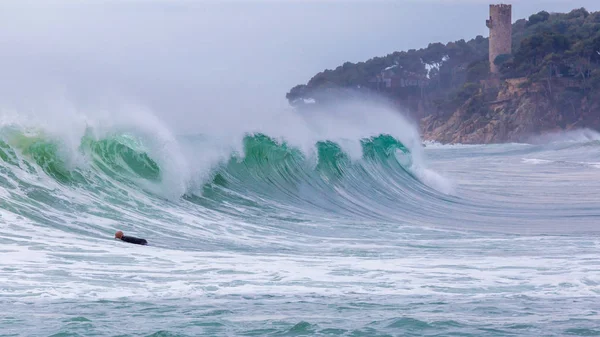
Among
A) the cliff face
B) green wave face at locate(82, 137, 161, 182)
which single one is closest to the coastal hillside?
the cliff face

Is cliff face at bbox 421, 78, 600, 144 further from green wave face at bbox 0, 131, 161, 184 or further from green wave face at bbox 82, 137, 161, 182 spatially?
green wave face at bbox 0, 131, 161, 184

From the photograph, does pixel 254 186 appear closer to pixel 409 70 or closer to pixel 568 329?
pixel 568 329

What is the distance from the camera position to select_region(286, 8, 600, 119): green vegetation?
80125 mm

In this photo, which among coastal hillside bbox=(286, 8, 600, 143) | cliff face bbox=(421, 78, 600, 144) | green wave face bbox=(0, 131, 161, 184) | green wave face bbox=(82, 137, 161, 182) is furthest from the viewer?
coastal hillside bbox=(286, 8, 600, 143)

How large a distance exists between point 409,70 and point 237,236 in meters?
106

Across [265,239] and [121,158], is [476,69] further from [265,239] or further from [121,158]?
[265,239]

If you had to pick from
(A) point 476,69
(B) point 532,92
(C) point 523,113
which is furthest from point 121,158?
(A) point 476,69

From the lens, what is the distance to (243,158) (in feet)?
53.2

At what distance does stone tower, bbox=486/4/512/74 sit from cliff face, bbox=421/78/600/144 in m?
4.47

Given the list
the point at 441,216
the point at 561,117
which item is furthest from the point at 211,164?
the point at 561,117

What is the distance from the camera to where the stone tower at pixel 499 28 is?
84438 mm

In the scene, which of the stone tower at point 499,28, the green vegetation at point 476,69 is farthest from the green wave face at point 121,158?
the stone tower at point 499,28

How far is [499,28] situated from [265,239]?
77.2 metres

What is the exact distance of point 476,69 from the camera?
300 feet
